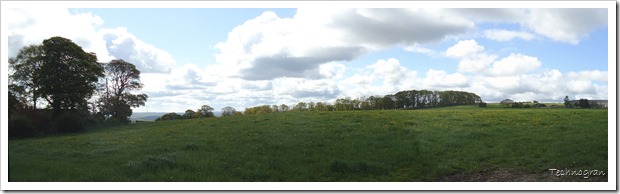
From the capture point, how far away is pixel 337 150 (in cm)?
1151

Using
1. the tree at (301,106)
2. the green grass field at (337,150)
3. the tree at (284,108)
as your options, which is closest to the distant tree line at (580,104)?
the green grass field at (337,150)

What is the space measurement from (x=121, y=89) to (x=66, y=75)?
5.07 feet

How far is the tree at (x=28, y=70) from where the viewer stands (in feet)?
36.0

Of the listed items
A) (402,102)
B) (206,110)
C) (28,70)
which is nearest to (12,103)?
(28,70)

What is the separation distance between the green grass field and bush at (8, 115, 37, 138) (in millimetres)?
233

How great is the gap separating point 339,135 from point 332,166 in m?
3.19

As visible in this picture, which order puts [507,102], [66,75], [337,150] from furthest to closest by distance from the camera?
[507,102] → [66,75] → [337,150]

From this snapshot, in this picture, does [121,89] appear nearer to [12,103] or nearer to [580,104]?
[12,103]

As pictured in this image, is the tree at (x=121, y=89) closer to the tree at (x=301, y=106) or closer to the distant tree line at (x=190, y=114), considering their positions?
the distant tree line at (x=190, y=114)

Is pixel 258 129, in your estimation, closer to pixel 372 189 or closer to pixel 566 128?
pixel 372 189

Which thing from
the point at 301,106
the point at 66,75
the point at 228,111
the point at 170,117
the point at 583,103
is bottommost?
the point at 170,117

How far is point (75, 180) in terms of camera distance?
9414 mm

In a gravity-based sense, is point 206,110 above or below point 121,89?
below

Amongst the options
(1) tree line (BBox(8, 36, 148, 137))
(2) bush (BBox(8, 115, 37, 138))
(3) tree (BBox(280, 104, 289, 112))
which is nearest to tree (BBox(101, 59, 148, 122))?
(1) tree line (BBox(8, 36, 148, 137))
